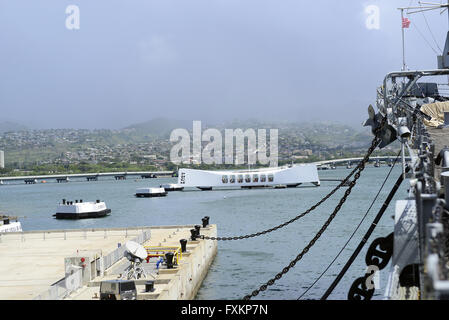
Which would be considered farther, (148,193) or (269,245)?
(148,193)

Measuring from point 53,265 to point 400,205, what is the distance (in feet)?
51.2

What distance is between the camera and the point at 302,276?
2348 centimetres

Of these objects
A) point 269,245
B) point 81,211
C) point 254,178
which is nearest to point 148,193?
point 254,178

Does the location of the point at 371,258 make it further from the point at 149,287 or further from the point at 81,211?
the point at 81,211

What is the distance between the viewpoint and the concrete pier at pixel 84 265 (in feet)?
50.7

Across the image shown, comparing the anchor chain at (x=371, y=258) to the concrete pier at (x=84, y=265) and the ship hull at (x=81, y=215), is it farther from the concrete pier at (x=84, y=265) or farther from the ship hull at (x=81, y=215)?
the ship hull at (x=81, y=215)

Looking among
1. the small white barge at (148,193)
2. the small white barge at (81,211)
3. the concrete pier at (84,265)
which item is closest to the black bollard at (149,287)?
the concrete pier at (84,265)

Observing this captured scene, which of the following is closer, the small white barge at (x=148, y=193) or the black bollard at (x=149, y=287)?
the black bollard at (x=149, y=287)

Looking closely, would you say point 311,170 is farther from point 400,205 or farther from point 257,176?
point 400,205

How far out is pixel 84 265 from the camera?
16.4m

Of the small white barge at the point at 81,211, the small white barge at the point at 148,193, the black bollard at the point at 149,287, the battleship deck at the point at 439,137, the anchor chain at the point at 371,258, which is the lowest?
the small white barge at the point at 148,193

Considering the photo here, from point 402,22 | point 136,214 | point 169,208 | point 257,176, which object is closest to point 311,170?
point 257,176

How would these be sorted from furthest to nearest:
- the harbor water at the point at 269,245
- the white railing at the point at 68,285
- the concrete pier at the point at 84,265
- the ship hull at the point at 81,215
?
the ship hull at the point at 81,215 < the harbor water at the point at 269,245 < the concrete pier at the point at 84,265 < the white railing at the point at 68,285

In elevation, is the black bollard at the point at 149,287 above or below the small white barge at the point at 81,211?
above
